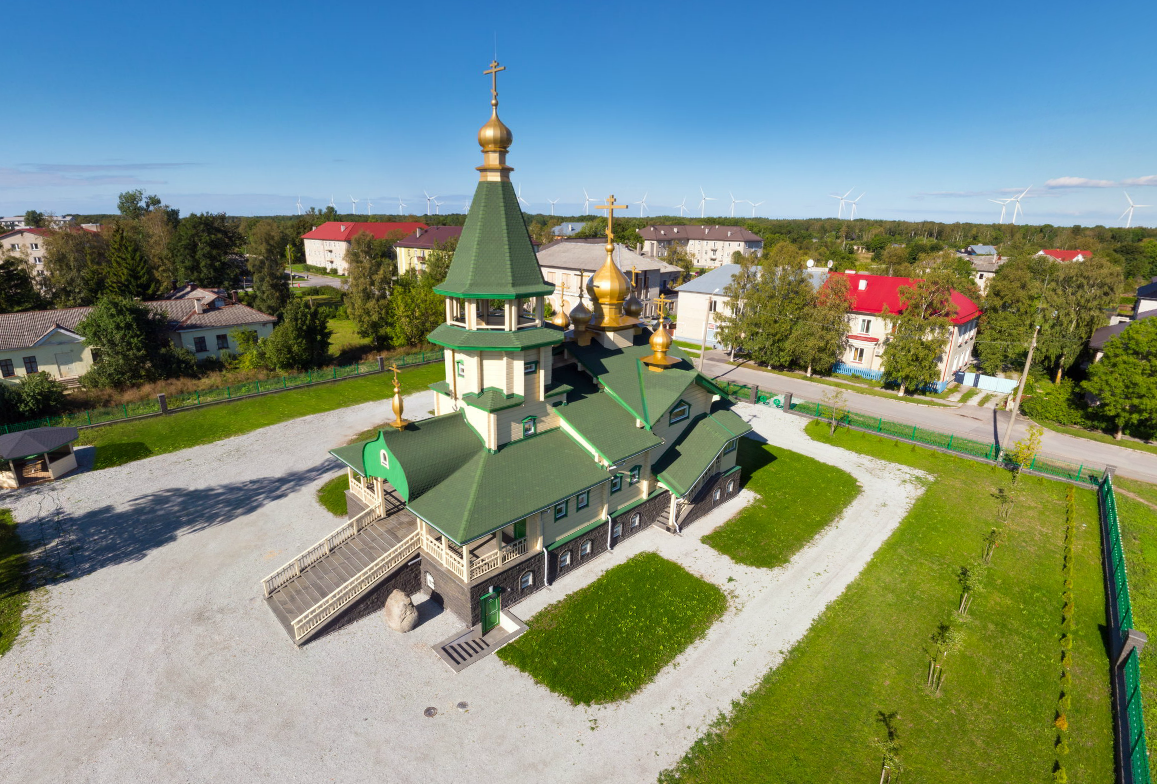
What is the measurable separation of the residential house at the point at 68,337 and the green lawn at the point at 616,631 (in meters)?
37.9

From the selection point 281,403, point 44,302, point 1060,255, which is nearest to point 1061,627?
point 281,403

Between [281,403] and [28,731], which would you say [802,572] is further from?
[281,403]

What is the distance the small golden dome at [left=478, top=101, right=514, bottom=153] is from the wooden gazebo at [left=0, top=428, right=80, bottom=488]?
79.8 ft

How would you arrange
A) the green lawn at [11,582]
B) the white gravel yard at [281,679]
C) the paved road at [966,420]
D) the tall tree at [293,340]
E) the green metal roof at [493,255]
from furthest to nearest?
1. the tall tree at [293,340]
2. the paved road at [966,420]
3. the green metal roof at [493,255]
4. the green lawn at [11,582]
5. the white gravel yard at [281,679]

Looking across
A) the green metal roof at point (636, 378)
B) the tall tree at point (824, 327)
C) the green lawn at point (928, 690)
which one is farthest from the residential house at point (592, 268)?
the green lawn at point (928, 690)

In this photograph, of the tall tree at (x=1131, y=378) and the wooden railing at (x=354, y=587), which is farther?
the tall tree at (x=1131, y=378)

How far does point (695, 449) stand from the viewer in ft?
73.3

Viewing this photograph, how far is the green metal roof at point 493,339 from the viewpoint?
53.7ft

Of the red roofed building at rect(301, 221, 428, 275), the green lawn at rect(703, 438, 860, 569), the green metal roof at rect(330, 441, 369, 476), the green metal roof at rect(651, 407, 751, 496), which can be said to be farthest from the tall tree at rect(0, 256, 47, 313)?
the green lawn at rect(703, 438, 860, 569)

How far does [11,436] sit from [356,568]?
1921 cm

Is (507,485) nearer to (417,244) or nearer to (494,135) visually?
(494,135)

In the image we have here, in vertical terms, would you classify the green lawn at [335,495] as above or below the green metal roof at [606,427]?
below

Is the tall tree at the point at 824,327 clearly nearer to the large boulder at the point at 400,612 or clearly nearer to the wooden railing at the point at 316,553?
the wooden railing at the point at 316,553

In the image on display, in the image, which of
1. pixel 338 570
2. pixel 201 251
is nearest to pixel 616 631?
pixel 338 570
